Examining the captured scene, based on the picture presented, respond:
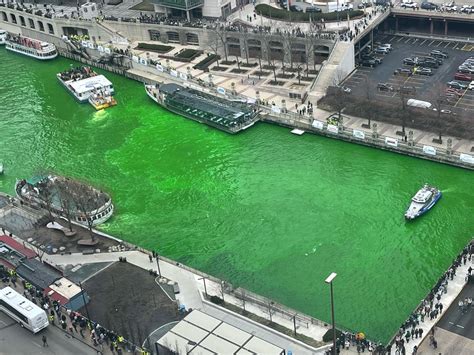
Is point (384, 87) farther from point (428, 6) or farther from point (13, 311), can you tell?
point (13, 311)

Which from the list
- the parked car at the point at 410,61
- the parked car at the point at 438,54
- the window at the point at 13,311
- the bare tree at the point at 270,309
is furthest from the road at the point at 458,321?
the parked car at the point at 438,54

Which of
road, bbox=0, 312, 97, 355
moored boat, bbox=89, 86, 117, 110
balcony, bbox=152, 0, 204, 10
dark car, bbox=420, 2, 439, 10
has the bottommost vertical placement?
road, bbox=0, 312, 97, 355

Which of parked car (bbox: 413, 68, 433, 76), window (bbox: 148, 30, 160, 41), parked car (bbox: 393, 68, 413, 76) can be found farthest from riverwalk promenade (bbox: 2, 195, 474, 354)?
window (bbox: 148, 30, 160, 41)

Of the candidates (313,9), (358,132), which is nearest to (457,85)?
(358,132)

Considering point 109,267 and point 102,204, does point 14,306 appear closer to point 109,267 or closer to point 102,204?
point 109,267

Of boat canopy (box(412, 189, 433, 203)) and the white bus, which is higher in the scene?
the white bus

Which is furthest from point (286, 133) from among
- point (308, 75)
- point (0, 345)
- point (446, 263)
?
point (0, 345)

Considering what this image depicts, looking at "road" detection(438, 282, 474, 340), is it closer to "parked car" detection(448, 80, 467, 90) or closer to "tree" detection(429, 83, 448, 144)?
"tree" detection(429, 83, 448, 144)

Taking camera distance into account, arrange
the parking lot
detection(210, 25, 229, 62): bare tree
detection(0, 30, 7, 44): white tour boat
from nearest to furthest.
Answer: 1. the parking lot
2. detection(210, 25, 229, 62): bare tree
3. detection(0, 30, 7, 44): white tour boat
